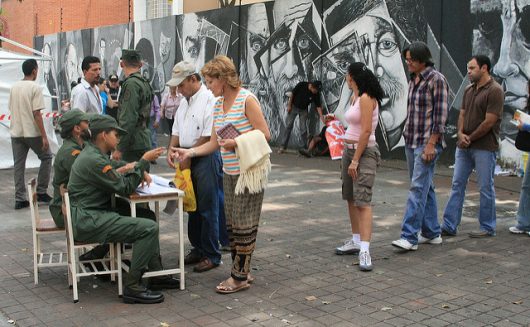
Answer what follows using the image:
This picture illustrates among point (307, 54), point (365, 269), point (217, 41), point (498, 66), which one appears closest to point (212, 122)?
point (365, 269)

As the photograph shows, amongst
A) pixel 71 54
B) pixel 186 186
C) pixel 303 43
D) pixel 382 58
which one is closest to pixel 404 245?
pixel 186 186

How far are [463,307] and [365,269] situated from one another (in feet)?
3.72

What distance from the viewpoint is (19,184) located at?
9.22m

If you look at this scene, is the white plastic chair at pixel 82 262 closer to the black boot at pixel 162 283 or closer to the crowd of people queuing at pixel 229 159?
the crowd of people queuing at pixel 229 159

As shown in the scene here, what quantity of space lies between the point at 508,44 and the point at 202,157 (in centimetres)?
777

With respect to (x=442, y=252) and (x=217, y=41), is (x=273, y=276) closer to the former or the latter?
(x=442, y=252)

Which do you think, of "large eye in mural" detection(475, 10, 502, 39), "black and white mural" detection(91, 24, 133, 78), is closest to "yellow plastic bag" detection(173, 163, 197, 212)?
"large eye in mural" detection(475, 10, 502, 39)

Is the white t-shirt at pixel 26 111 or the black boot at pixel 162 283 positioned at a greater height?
the white t-shirt at pixel 26 111

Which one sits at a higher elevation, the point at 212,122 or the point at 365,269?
the point at 212,122

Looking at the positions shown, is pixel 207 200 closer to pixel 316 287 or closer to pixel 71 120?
pixel 316 287

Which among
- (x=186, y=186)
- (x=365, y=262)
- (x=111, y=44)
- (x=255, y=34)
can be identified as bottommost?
(x=365, y=262)

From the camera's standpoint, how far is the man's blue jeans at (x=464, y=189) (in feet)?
23.4

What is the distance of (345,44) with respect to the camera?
581 inches

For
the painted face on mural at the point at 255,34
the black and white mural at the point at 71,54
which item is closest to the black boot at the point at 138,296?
the painted face on mural at the point at 255,34
